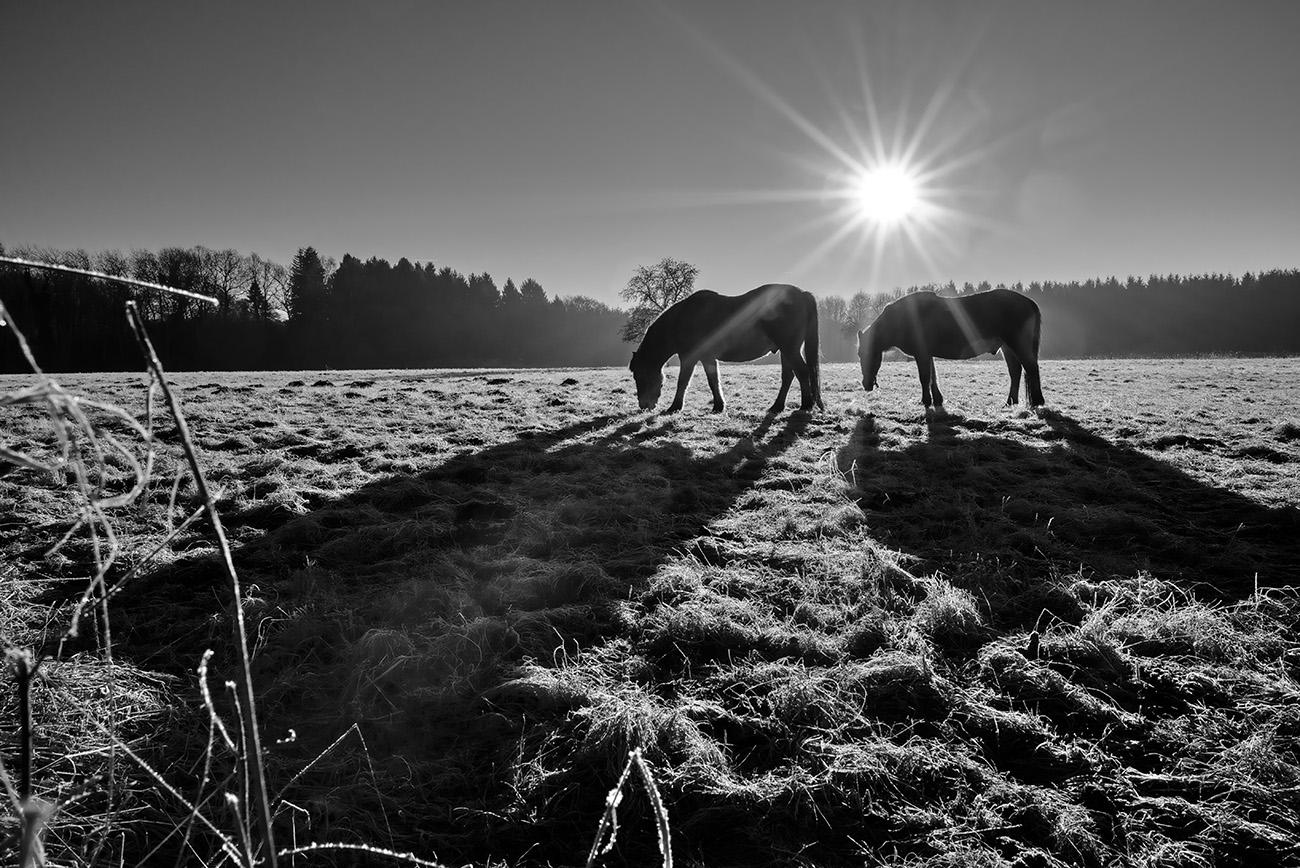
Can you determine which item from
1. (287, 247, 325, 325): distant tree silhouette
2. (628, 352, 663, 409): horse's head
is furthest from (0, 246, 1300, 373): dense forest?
(628, 352, 663, 409): horse's head

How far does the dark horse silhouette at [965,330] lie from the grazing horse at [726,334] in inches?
77.8

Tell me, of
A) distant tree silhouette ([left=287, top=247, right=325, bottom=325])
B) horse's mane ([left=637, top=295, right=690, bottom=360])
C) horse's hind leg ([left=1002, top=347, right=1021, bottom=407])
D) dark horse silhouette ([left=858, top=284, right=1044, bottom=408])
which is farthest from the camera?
distant tree silhouette ([left=287, top=247, right=325, bottom=325])

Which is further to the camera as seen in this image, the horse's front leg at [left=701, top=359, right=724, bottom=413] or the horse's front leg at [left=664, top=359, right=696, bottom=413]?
the horse's front leg at [left=701, top=359, right=724, bottom=413]

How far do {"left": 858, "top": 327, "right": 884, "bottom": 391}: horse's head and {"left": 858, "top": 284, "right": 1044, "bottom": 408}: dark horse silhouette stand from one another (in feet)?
0.64

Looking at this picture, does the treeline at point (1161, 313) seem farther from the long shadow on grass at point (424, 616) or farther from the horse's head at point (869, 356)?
the long shadow on grass at point (424, 616)

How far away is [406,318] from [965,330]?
65.0 meters

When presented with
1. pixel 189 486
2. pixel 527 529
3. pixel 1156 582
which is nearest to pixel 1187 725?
pixel 1156 582

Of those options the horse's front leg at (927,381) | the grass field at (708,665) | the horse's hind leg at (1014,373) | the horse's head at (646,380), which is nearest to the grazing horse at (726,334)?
the horse's head at (646,380)

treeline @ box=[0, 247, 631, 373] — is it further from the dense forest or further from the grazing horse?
the grazing horse

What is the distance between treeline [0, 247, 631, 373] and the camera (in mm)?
45750

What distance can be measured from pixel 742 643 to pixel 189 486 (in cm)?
527

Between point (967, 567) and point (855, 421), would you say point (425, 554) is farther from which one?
point (855, 421)

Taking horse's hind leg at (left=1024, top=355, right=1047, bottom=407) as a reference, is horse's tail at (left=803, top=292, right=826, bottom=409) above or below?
above

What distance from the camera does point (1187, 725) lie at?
7.70 feet
